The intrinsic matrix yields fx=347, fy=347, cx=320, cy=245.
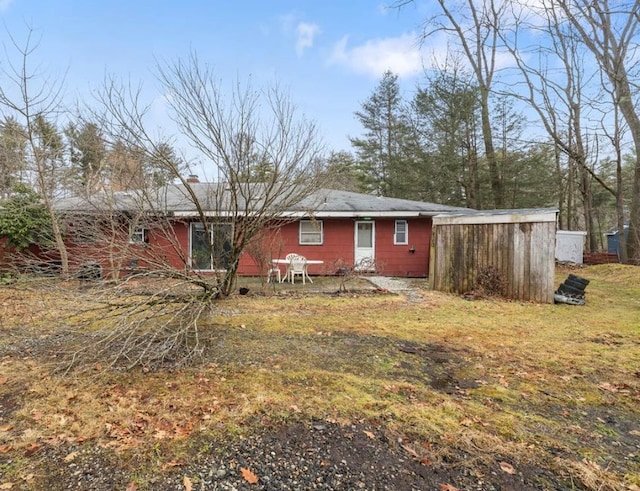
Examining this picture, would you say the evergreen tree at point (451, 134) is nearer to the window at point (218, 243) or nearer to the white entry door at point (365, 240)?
the white entry door at point (365, 240)

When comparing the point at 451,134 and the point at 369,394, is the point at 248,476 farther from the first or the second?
the point at 451,134

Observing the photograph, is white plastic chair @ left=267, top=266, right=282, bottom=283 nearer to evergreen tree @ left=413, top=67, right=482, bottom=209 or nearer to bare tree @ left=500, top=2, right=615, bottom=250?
bare tree @ left=500, top=2, right=615, bottom=250

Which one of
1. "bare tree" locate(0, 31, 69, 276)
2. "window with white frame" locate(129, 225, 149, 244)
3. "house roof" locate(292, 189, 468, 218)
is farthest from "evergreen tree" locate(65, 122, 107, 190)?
"house roof" locate(292, 189, 468, 218)

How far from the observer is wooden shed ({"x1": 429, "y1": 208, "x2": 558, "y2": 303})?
7.47m

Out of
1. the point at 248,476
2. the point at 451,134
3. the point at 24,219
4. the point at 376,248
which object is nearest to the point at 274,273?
the point at 376,248

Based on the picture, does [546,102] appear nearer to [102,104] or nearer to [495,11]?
[495,11]

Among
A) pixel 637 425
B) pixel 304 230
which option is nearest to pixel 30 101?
pixel 304 230

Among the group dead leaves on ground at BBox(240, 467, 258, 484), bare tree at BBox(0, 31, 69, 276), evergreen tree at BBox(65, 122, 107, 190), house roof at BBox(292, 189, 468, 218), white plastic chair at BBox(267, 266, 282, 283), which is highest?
bare tree at BBox(0, 31, 69, 276)

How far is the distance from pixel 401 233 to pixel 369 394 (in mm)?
9023

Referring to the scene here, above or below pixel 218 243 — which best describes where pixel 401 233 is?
above

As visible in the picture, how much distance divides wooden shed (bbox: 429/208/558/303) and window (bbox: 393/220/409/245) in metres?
2.71

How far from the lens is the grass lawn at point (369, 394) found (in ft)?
7.43

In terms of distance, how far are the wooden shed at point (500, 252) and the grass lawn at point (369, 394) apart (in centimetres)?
201

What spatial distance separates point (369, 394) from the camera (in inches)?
121
